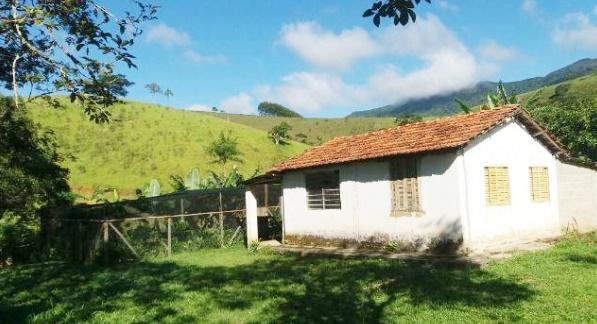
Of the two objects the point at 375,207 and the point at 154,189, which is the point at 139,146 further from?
the point at 375,207

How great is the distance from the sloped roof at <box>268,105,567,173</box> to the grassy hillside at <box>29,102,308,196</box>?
34.2 m

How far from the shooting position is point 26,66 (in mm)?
8711

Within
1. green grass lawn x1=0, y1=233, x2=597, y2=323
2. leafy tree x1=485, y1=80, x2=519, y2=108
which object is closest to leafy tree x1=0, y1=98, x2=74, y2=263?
green grass lawn x1=0, y1=233, x2=597, y2=323

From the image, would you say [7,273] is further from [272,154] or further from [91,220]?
[272,154]

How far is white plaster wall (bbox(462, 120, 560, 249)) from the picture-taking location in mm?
14297

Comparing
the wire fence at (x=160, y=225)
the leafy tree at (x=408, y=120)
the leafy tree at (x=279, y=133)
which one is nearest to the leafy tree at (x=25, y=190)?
the wire fence at (x=160, y=225)

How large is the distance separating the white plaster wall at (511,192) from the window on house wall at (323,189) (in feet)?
15.6

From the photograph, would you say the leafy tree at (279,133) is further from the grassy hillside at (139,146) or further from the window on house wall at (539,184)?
the window on house wall at (539,184)

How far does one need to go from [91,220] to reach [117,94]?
34.8ft

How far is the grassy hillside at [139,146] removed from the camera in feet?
173

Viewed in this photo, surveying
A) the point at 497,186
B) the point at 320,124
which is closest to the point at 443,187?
the point at 497,186

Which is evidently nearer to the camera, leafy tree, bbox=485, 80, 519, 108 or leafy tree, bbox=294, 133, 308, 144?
leafy tree, bbox=485, 80, 519, 108

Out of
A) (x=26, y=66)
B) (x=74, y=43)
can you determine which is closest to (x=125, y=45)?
(x=74, y=43)

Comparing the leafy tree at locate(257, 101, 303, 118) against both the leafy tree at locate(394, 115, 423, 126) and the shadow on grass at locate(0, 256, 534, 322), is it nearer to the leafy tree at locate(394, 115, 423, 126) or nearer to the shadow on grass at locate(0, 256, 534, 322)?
the leafy tree at locate(394, 115, 423, 126)
